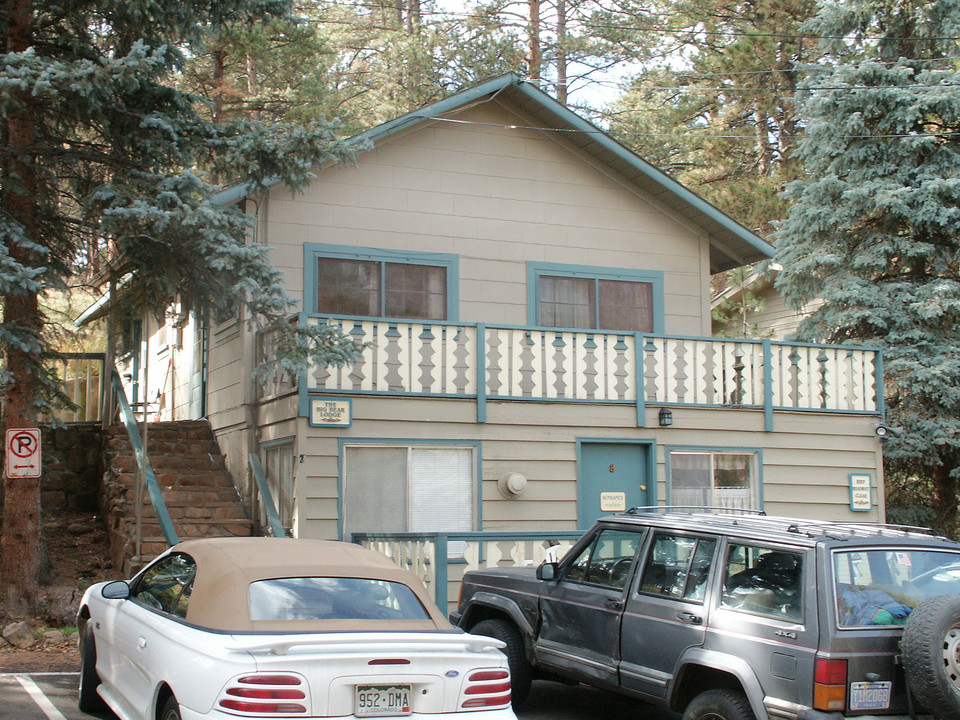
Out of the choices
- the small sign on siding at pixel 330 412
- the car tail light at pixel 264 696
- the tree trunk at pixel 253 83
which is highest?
the tree trunk at pixel 253 83

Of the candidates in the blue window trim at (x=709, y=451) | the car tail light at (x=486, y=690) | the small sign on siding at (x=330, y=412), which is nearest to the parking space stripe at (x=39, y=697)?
the car tail light at (x=486, y=690)

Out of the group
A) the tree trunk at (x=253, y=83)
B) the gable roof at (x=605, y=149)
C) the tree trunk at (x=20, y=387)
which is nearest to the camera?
the tree trunk at (x=20, y=387)

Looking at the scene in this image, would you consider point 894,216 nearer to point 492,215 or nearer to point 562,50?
point 492,215

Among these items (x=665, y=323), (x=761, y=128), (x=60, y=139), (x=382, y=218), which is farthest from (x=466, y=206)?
(x=761, y=128)

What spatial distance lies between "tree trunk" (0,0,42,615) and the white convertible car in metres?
4.75

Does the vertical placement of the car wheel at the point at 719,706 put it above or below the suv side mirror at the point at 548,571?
below

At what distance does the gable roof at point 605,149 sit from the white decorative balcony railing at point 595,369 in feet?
8.40

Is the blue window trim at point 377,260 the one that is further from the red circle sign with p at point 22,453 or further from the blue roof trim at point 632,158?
the red circle sign with p at point 22,453

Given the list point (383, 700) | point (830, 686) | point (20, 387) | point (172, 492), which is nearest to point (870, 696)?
point (830, 686)

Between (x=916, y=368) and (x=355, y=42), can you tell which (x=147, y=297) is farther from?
(x=355, y=42)

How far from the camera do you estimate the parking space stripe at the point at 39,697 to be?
7.58 meters

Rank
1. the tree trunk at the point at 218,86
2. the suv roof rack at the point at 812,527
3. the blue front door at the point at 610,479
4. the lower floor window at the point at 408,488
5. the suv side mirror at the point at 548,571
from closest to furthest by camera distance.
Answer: the suv roof rack at the point at 812,527, the suv side mirror at the point at 548,571, the lower floor window at the point at 408,488, the blue front door at the point at 610,479, the tree trunk at the point at 218,86

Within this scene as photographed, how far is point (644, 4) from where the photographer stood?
30844mm

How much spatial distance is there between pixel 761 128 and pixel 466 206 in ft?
56.2
